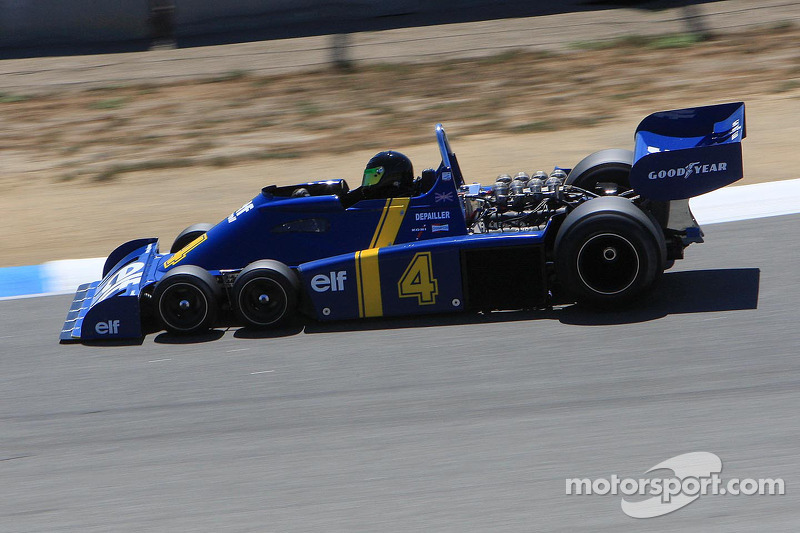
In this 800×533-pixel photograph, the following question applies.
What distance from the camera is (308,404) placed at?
545 cm

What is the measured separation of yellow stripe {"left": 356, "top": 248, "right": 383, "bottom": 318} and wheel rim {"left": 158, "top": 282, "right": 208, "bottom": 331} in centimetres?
108

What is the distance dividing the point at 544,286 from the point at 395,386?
4.48 feet

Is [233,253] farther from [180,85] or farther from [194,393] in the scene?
[180,85]

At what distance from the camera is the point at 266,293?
6.45m

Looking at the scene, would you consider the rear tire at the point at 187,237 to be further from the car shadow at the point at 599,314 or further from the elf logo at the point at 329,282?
the elf logo at the point at 329,282

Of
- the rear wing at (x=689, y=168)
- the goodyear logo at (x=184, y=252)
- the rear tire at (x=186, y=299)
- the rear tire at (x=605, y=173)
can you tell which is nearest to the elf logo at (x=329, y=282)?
the rear tire at (x=186, y=299)

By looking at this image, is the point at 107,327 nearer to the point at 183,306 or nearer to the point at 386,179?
the point at 183,306

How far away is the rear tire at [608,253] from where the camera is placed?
6090 mm

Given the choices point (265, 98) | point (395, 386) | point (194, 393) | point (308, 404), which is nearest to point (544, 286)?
point (395, 386)

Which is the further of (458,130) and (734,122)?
(458,130)

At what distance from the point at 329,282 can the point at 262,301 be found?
486 mm

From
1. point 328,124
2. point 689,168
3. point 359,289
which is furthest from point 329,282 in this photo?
point 328,124

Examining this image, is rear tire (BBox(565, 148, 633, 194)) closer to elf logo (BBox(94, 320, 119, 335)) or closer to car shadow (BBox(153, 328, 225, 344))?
car shadow (BBox(153, 328, 225, 344))

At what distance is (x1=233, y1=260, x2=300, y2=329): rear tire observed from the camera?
6395 mm
